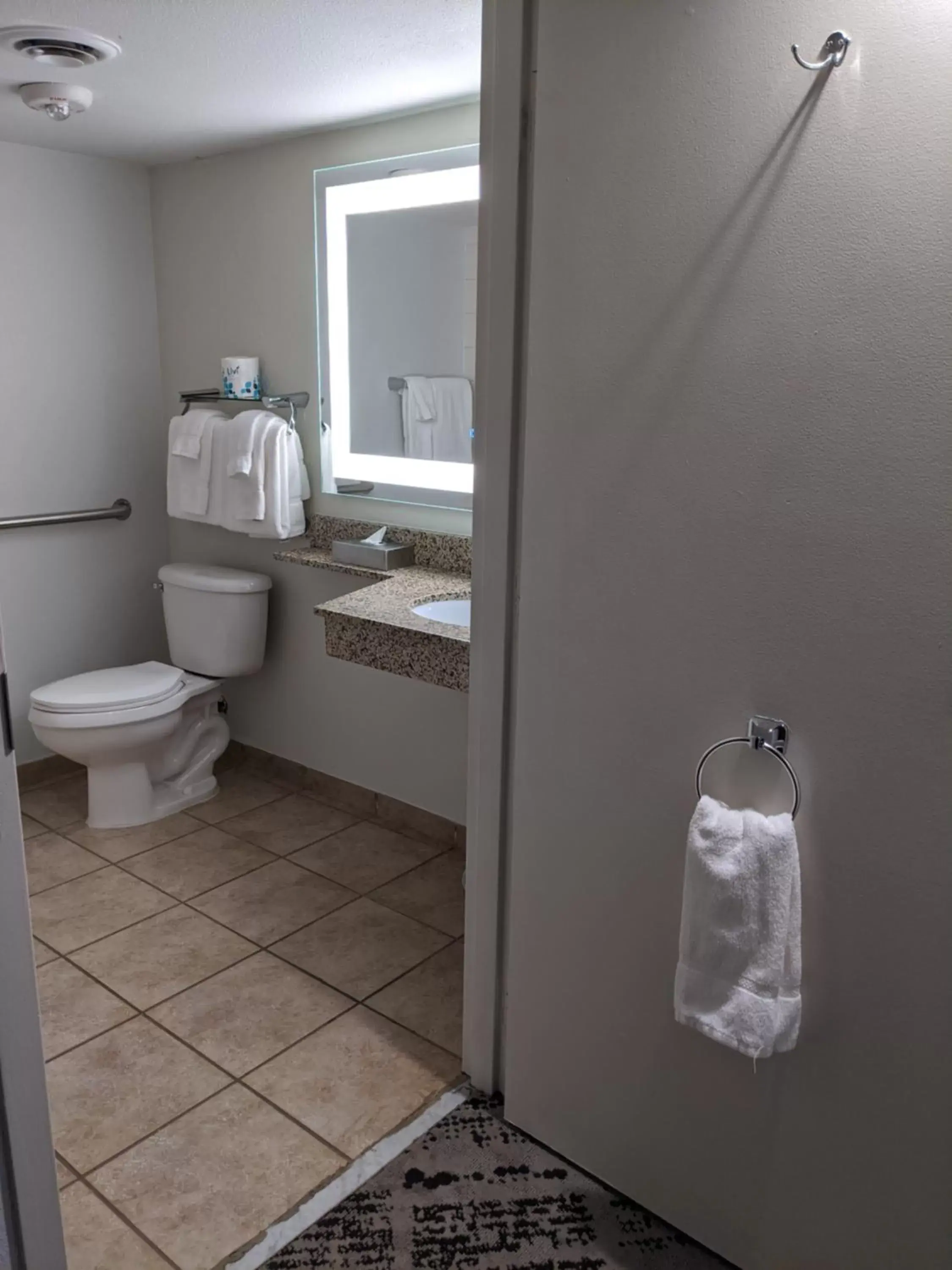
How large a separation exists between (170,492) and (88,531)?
15.3 inches

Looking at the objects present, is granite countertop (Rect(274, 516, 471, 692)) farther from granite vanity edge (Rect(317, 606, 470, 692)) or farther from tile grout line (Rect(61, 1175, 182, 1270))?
tile grout line (Rect(61, 1175, 182, 1270))

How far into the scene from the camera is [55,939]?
2.50m

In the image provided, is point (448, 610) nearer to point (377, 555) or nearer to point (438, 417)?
point (377, 555)

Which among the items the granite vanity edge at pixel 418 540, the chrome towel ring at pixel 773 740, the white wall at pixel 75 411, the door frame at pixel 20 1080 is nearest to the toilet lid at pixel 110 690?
the white wall at pixel 75 411

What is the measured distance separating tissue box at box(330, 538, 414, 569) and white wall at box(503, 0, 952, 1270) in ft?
3.67

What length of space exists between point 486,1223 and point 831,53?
1.81 metres

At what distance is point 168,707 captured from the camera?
9.94 ft

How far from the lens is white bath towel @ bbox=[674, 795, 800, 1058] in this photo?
138cm

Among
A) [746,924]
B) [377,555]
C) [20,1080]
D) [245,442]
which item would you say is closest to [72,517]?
[245,442]

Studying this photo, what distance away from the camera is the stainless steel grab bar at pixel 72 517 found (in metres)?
3.13

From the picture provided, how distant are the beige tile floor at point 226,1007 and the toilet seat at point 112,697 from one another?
1.28ft

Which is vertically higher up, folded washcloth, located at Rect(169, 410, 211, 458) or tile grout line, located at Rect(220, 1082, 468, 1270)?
folded washcloth, located at Rect(169, 410, 211, 458)

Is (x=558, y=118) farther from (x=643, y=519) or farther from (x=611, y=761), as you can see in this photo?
(x=611, y=761)

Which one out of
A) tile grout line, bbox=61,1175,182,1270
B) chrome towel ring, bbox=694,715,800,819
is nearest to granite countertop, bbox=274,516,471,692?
chrome towel ring, bbox=694,715,800,819
